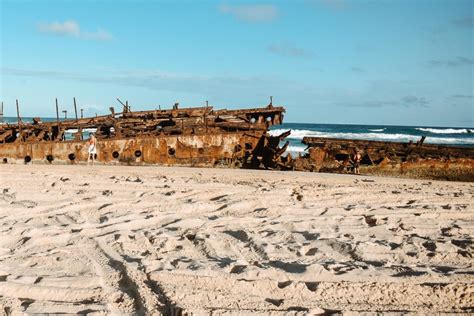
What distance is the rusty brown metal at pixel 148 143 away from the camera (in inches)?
563

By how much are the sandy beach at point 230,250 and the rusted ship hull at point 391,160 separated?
5.30 meters

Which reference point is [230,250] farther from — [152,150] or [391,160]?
[391,160]

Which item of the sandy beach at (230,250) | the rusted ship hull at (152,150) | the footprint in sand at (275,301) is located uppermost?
the rusted ship hull at (152,150)

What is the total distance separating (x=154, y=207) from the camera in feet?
23.2

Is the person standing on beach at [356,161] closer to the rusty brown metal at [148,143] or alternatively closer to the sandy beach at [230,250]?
the rusty brown metal at [148,143]

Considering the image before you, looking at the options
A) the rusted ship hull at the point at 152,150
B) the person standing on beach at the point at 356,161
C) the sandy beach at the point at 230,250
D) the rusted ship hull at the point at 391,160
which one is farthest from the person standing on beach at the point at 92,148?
the person standing on beach at the point at 356,161

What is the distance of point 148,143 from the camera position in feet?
47.9

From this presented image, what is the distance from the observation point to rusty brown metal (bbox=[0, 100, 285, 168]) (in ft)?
46.9

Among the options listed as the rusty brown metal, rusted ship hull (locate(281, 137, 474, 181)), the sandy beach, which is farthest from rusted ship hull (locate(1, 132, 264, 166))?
the sandy beach

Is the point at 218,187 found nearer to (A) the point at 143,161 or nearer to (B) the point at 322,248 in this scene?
(B) the point at 322,248

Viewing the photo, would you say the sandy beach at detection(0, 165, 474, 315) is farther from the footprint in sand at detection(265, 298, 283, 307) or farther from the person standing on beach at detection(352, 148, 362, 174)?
the person standing on beach at detection(352, 148, 362, 174)

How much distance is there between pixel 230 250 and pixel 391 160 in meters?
10.3

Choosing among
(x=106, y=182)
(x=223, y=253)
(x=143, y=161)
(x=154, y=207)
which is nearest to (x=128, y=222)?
(x=154, y=207)

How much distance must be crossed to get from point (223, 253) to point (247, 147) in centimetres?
1029
